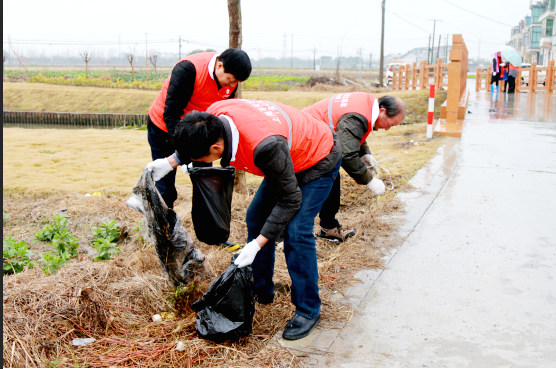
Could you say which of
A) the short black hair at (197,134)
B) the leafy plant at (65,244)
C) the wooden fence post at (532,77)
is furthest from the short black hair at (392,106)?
the wooden fence post at (532,77)

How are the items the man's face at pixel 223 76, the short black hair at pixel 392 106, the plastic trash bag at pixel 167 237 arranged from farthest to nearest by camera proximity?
the short black hair at pixel 392 106
the man's face at pixel 223 76
the plastic trash bag at pixel 167 237

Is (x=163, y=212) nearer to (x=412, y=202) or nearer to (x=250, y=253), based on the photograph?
(x=250, y=253)

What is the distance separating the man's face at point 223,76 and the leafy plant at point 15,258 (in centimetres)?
208

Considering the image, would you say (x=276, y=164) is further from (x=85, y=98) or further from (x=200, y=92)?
(x=85, y=98)

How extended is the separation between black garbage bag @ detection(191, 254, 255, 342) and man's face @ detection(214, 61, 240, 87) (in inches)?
59.4

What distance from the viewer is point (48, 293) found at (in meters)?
2.65

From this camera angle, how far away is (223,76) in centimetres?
343

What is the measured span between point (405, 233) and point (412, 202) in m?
0.96

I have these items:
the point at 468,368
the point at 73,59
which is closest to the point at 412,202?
the point at 468,368

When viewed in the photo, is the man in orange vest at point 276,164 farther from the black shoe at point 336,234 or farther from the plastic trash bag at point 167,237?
the black shoe at point 336,234

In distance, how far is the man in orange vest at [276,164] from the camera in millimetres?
2108

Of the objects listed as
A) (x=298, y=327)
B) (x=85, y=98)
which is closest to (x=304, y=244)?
(x=298, y=327)

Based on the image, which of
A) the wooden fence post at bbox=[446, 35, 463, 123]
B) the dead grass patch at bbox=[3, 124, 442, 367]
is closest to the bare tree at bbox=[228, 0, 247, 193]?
the dead grass patch at bbox=[3, 124, 442, 367]

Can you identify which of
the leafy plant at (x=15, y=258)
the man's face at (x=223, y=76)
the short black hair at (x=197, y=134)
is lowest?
the leafy plant at (x=15, y=258)
